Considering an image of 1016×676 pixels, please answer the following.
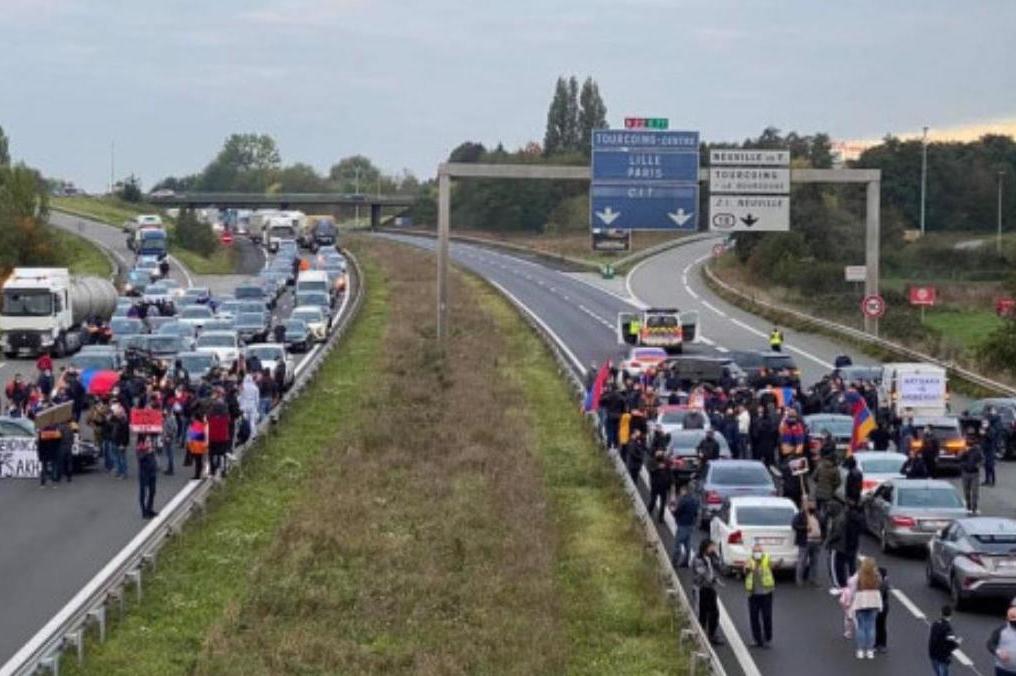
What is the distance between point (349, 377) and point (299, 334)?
7441mm

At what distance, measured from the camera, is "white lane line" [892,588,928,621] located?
24631 mm

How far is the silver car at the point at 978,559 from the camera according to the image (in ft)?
78.9

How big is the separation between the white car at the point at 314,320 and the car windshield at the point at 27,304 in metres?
8.37

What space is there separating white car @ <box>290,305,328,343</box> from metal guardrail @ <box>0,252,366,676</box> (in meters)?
26.8

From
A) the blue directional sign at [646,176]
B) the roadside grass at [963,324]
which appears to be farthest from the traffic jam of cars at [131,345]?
the roadside grass at [963,324]

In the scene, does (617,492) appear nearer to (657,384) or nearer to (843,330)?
(657,384)

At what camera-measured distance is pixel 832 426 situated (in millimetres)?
37875

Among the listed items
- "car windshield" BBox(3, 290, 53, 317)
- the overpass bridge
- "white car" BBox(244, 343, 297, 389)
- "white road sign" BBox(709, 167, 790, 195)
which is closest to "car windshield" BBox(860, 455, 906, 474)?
"white car" BBox(244, 343, 297, 389)

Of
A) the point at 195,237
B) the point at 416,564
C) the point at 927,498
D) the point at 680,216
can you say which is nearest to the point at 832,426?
the point at 927,498

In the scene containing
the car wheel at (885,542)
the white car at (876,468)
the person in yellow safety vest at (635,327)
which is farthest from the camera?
the person in yellow safety vest at (635,327)

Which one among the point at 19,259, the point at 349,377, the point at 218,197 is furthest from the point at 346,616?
the point at 218,197

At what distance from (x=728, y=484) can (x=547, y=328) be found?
44531 millimetres

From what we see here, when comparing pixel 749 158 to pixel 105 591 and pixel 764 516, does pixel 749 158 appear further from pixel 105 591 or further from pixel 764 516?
pixel 105 591

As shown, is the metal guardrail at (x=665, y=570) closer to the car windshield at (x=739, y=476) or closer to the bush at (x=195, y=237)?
the car windshield at (x=739, y=476)
